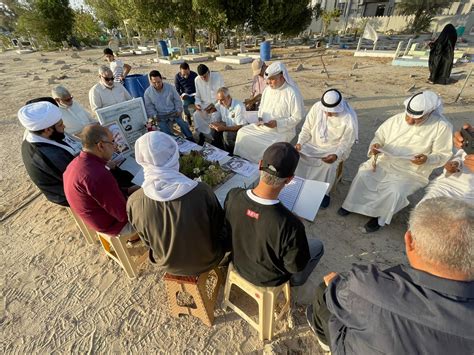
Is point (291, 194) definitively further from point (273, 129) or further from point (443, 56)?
point (443, 56)

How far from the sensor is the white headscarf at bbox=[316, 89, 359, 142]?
3.66m

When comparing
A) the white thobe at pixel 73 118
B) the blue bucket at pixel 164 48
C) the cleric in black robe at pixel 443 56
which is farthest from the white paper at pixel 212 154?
the blue bucket at pixel 164 48

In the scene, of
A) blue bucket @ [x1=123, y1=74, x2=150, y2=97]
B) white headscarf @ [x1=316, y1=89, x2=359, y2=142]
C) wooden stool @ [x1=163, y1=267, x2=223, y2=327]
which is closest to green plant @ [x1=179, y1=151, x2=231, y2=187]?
wooden stool @ [x1=163, y1=267, x2=223, y2=327]

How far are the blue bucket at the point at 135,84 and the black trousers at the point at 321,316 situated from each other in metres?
6.47

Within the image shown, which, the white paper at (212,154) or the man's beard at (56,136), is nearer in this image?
the man's beard at (56,136)

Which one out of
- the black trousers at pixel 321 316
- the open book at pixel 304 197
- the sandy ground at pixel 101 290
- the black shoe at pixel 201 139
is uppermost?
the open book at pixel 304 197

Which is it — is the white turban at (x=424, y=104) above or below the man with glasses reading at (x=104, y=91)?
above

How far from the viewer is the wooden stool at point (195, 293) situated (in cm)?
230

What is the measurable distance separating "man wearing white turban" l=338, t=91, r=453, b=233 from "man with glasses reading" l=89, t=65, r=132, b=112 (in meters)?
4.80

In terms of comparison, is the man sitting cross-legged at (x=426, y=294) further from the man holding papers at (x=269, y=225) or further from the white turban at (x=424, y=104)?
the white turban at (x=424, y=104)

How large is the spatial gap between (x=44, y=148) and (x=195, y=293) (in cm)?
234

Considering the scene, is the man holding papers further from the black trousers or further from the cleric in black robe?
the cleric in black robe

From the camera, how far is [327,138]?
4039 mm

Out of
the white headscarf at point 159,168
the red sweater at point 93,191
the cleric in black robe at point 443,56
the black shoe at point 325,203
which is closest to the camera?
the white headscarf at point 159,168
